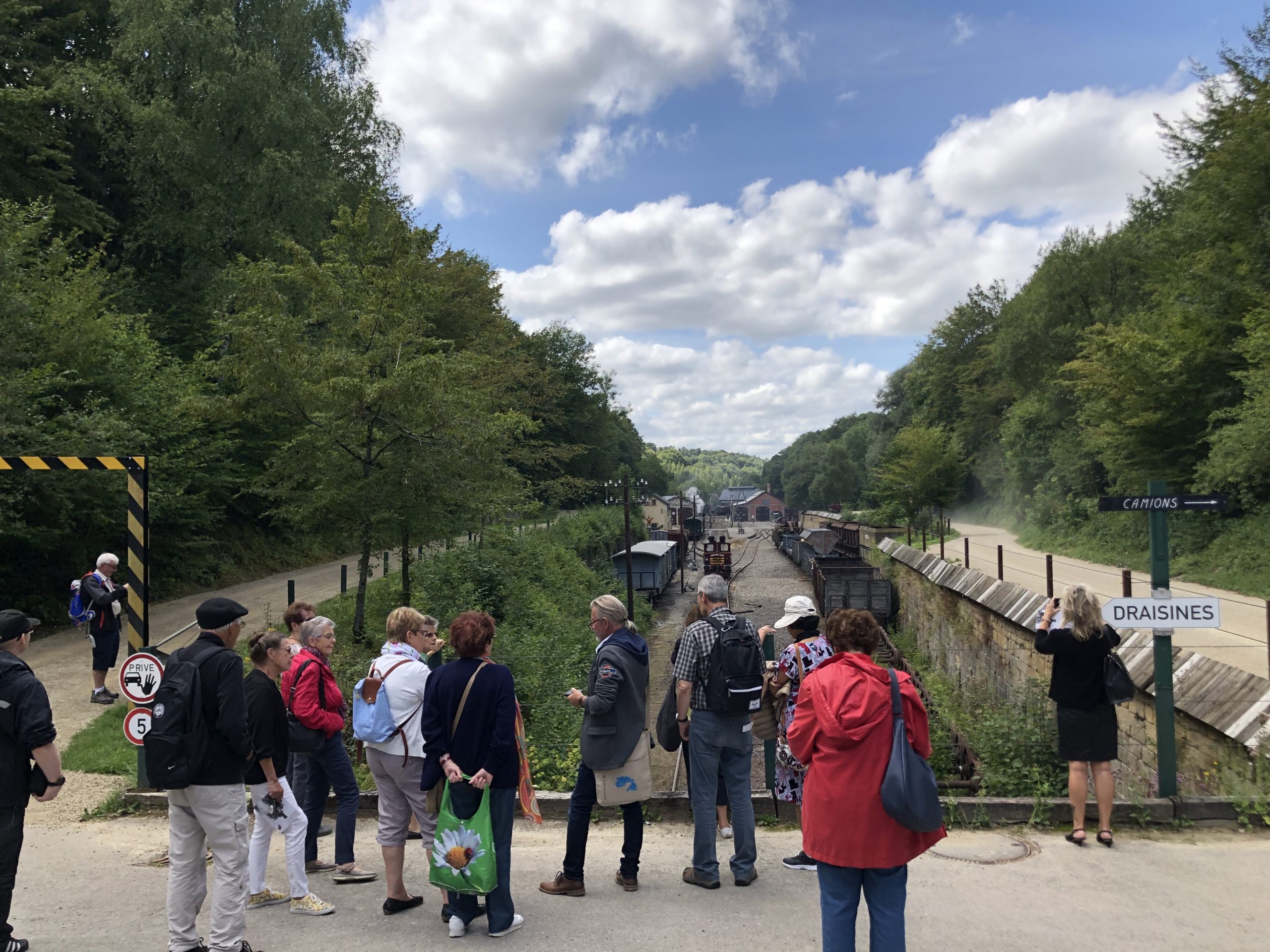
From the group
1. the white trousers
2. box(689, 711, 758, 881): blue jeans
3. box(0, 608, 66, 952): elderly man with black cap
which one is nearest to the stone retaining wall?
box(689, 711, 758, 881): blue jeans

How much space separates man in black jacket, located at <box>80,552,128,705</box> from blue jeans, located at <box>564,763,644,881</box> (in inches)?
295

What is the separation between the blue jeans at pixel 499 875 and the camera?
13.2 feet

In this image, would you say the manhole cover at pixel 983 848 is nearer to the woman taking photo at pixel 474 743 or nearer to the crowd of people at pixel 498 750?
the crowd of people at pixel 498 750

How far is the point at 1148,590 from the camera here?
14727 mm

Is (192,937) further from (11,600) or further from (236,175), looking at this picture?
(236,175)

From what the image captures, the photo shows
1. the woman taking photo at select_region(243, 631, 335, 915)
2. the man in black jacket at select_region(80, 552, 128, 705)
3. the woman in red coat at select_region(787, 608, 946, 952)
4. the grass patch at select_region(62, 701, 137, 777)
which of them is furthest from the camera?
the man in black jacket at select_region(80, 552, 128, 705)

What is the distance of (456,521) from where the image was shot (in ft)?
47.4

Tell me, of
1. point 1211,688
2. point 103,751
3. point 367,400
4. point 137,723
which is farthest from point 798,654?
point 367,400

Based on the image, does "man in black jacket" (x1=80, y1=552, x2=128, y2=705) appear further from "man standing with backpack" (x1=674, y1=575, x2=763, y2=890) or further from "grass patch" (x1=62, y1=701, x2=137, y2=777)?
"man standing with backpack" (x1=674, y1=575, x2=763, y2=890)

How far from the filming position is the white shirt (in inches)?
170

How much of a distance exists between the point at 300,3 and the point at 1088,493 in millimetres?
29288

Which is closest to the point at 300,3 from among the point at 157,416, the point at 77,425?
the point at 157,416

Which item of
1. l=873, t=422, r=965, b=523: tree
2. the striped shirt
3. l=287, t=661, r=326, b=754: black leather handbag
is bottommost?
l=287, t=661, r=326, b=754: black leather handbag

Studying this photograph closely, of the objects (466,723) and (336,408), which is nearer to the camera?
(466,723)
